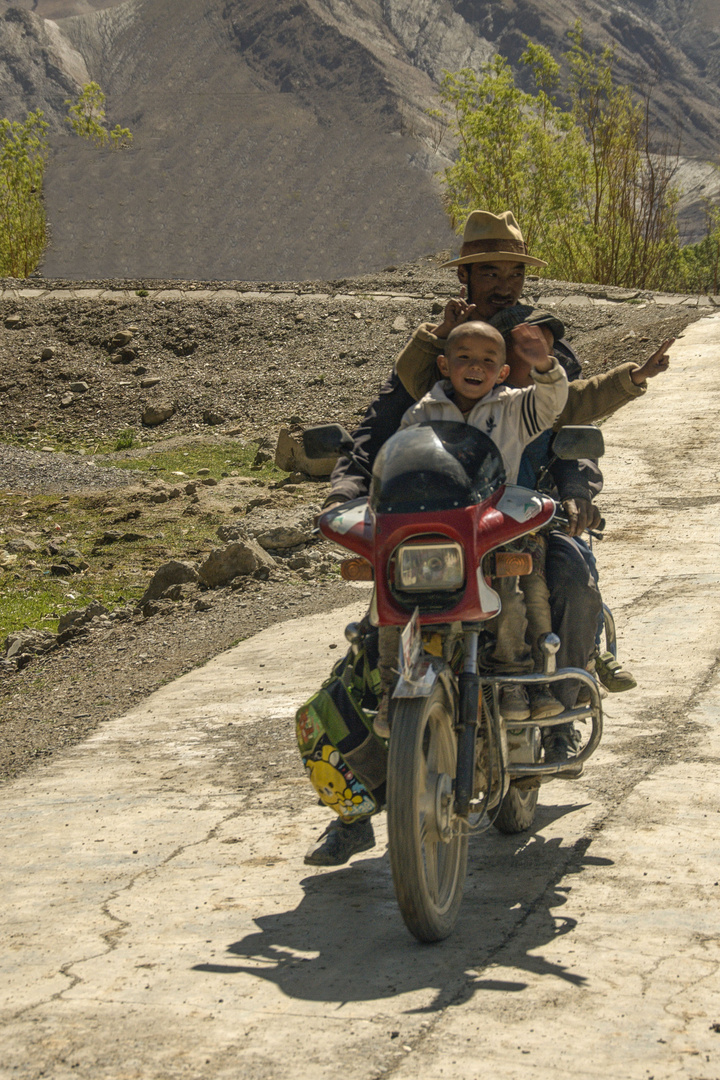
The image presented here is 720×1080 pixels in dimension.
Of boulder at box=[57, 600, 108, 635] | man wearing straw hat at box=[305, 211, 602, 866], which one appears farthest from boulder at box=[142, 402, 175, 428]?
man wearing straw hat at box=[305, 211, 602, 866]

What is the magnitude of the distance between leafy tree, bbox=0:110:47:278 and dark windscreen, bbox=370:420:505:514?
28525 mm

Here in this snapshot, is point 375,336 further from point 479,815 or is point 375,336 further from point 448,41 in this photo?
point 448,41

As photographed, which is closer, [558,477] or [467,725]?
[467,725]

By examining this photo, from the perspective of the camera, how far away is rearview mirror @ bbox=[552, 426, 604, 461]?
3.85m

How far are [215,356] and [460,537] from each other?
Result: 56.7ft

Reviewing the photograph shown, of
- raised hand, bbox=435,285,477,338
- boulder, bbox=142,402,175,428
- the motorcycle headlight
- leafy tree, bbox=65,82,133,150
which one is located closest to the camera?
the motorcycle headlight

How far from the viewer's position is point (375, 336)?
64.6ft

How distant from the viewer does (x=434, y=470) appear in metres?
3.53

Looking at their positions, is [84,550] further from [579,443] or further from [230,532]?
[579,443]

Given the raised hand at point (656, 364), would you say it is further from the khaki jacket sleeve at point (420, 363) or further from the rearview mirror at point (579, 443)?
the khaki jacket sleeve at point (420, 363)

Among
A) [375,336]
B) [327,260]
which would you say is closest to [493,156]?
[375,336]

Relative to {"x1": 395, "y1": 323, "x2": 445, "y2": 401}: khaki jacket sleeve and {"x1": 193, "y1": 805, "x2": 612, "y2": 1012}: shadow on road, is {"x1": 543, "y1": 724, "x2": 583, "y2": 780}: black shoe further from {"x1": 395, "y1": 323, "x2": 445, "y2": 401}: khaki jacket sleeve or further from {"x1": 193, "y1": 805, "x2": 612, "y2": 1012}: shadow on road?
{"x1": 395, "y1": 323, "x2": 445, "y2": 401}: khaki jacket sleeve

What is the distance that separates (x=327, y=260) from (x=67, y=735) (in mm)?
64740

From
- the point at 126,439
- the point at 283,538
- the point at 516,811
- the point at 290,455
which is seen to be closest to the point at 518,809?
the point at 516,811
